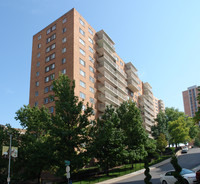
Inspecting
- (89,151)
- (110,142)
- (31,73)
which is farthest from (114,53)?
(89,151)

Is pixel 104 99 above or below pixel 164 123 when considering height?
above

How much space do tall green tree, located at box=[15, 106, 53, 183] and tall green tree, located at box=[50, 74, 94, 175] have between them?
1027mm

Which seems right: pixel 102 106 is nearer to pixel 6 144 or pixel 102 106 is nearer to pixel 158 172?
pixel 158 172

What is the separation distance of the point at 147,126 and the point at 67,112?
59.7 metres

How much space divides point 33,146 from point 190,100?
6858 inches

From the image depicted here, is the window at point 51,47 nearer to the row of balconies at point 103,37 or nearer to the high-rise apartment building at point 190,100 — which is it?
the row of balconies at point 103,37

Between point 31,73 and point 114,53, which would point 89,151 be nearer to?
point 31,73

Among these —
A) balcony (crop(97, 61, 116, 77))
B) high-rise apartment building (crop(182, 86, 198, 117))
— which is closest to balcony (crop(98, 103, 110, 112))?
balcony (crop(97, 61, 116, 77))

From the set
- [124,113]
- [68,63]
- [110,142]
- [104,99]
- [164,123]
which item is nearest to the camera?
[110,142]

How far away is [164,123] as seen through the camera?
238 feet

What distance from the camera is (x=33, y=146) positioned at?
88.0ft

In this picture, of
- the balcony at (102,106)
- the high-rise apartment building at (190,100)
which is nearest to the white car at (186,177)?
the balcony at (102,106)

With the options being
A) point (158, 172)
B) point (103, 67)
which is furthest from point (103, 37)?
point (158, 172)

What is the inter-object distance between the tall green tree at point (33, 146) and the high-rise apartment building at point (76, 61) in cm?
1290
